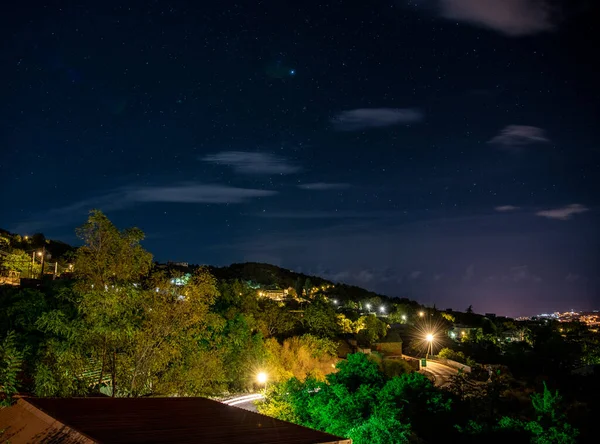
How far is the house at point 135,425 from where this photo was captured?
23.3 feet

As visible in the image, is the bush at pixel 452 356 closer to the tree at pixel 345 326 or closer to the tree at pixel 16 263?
the tree at pixel 345 326

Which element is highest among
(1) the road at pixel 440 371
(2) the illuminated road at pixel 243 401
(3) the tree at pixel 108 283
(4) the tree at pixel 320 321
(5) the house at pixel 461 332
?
(3) the tree at pixel 108 283

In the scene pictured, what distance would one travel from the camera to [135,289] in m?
14.3

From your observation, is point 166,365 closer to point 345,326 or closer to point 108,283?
point 108,283

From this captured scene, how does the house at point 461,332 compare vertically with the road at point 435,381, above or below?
above

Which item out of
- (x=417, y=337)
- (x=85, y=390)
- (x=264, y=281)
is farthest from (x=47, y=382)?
Result: (x=264, y=281)

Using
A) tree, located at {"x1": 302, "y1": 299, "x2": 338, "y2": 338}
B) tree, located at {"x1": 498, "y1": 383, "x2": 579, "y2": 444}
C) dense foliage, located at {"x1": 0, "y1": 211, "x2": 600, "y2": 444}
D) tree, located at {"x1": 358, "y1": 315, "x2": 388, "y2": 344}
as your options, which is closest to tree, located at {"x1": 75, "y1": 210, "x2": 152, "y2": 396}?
dense foliage, located at {"x1": 0, "y1": 211, "x2": 600, "y2": 444}

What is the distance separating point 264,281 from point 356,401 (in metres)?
102

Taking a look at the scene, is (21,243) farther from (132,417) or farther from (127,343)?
(132,417)

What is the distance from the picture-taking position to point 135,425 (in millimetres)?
7820

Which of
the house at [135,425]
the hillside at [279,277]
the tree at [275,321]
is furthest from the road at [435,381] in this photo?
the hillside at [279,277]

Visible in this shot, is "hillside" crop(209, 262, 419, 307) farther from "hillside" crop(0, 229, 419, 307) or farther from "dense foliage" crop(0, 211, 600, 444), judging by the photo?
"dense foliage" crop(0, 211, 600, 444)

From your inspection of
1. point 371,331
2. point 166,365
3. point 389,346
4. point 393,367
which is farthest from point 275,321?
point 166,365

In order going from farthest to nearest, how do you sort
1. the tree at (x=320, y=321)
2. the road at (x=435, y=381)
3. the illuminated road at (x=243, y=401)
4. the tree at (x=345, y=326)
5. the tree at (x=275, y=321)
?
the tree at (x=345, y=326) → the tree at (x=320, y=321) → the tree at (x=275, y=321) → the road at (x=435, y=381) → the illuminated road at (x=243, y=401)
